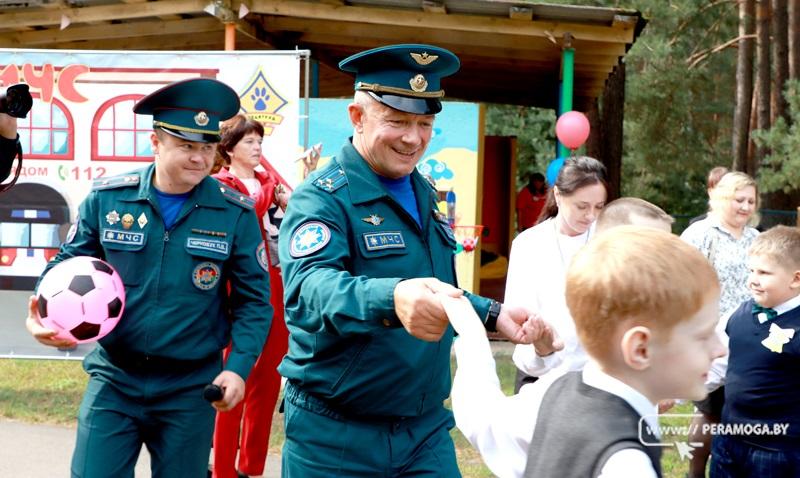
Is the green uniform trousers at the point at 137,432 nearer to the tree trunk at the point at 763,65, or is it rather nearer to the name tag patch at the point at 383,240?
the name tag patch at the point at 383,240

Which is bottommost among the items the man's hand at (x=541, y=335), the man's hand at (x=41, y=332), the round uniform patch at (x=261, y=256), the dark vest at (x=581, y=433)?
the man's hand at (x=41, y=332)

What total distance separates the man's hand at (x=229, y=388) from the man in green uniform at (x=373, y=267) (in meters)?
0.65

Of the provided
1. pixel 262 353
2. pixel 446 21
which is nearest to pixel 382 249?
pixel 262 353

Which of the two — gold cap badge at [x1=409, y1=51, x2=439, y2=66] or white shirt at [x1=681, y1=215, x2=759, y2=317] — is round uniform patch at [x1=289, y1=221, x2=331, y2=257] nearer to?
gold cap badge at [x1=409, y1=51, x2=439, y2=66]

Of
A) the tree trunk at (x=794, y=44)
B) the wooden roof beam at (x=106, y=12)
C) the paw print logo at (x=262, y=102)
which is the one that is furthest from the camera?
the tree trunk at (x=794, y=44)

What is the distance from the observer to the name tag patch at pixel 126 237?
3.84m

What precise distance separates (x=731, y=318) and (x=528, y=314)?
2.87 m

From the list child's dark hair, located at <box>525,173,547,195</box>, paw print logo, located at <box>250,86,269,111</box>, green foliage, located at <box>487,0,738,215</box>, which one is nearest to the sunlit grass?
paw print logo, located at <box>250,86,269,111</box>

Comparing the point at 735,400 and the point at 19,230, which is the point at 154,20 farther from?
the point at 735,400

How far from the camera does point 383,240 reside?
294 centimetres

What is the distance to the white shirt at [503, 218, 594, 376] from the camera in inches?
174

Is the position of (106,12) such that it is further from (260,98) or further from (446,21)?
(260,98)

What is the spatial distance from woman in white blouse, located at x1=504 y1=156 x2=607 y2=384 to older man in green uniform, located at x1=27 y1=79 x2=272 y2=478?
1209mm

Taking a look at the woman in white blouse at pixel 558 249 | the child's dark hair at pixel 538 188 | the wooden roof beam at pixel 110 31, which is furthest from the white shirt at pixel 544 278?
the child's dark hair at pixel 538 188
